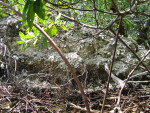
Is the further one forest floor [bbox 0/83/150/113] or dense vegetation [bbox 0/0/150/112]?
forest floor [bbox 0/83/150/113]

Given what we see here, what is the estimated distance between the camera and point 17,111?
0.88 meters

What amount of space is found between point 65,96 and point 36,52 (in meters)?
0.81

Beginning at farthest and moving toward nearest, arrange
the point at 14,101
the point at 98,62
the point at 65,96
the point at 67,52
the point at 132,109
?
the point at 67,52 → the point at 98,62 → the point at 65,96 → the point at 14,101 → the point at 132,109

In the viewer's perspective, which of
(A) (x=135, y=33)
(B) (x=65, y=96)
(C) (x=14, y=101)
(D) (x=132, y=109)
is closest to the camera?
(D) (x=132, y=109)

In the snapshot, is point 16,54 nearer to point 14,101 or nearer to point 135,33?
point 14,101

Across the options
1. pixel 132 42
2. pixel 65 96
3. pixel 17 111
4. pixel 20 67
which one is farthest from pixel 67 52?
pixel 17 111

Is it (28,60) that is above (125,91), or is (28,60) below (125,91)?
above

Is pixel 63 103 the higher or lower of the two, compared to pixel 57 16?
lower

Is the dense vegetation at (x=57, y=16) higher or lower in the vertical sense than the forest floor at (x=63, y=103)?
higher

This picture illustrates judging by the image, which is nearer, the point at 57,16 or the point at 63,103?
the point at 57,16

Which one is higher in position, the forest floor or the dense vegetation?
the dense vegetation

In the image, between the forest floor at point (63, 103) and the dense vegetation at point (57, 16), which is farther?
the forest floor at point (63, 103)

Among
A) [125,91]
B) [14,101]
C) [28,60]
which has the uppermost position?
[28,60]

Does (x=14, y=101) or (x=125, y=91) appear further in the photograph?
(x=125, y=91)
